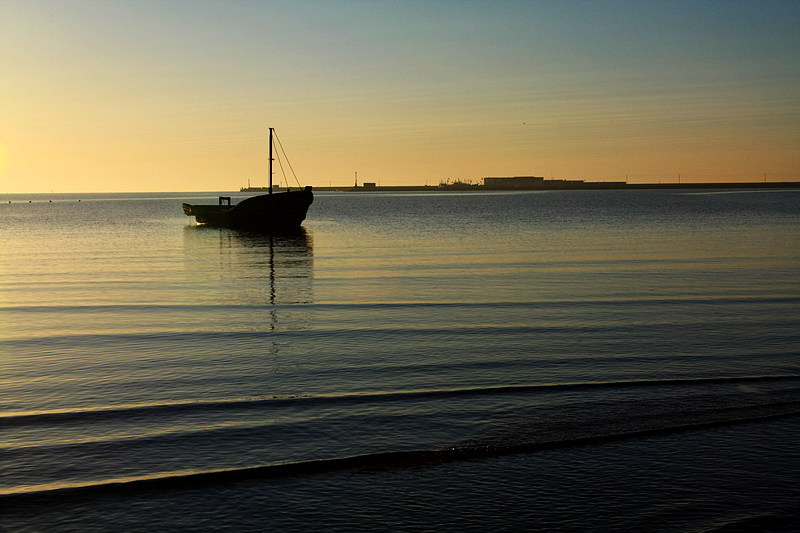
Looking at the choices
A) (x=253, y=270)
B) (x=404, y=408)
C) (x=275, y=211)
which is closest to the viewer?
(x=404, y=408)

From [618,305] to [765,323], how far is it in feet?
12.6

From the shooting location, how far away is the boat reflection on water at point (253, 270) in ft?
71.8

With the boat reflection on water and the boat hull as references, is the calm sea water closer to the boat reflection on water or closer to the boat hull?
the boat reflection on water

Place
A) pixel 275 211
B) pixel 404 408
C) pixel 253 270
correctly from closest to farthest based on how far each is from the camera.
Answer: pixel 404 408, pixel 253 270, pixel 275 211

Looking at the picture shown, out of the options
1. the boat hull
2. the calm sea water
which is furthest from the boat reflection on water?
the boat hull

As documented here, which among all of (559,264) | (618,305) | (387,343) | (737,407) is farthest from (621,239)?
(737,407)

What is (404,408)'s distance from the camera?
32.3 ft

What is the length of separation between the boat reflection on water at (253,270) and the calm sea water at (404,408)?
16.0 inches

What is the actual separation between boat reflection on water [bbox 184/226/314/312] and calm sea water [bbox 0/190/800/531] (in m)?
0.41

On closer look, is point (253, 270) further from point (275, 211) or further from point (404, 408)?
point (275, 211)

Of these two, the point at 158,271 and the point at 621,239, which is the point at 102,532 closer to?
the point at 158,271

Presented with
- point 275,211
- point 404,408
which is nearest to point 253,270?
point 404,408

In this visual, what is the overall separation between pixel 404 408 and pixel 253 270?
21752 mm

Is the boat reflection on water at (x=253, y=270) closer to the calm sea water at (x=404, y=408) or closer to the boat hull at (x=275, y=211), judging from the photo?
the calm sea water at (x=404, y=408)
